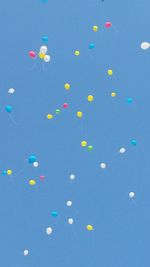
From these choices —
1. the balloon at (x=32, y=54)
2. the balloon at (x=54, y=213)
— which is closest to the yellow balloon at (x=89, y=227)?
the balloon at (x=54, y=213)

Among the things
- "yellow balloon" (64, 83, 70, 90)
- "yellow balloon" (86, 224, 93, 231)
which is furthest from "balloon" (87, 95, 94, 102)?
"yellow balloon" (86, 224, 93, 231)

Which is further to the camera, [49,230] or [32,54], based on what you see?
[49,230]

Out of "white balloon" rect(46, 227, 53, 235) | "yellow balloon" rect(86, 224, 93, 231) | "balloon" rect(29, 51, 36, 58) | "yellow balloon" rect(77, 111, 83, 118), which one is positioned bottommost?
"white balloon" rect(46, 227, 53, 235)

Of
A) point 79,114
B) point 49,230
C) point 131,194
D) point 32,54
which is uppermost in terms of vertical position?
point 32,54

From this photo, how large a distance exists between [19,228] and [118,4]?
1378 millimetres

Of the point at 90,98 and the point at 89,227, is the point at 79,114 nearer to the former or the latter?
the point at 90,98

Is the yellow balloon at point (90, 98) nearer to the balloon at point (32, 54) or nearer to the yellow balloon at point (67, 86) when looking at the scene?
the yellow balloon at point (67, 86)

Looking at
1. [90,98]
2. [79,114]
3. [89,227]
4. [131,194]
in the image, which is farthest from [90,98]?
[89,227]

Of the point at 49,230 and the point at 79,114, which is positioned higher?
the point at 79,114

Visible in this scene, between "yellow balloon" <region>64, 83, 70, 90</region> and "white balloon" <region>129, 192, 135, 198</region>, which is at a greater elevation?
"yellow balloon" <region>64, 83, 70, 90</region>

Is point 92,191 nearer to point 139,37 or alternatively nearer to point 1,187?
point 1,187

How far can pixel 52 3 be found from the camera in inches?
95.9

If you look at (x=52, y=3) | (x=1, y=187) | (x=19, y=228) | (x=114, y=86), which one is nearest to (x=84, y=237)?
(x=19, y=228)

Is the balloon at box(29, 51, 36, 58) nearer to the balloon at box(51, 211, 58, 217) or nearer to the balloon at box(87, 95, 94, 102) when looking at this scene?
the balloon at box(87, 95, 94, 102)
